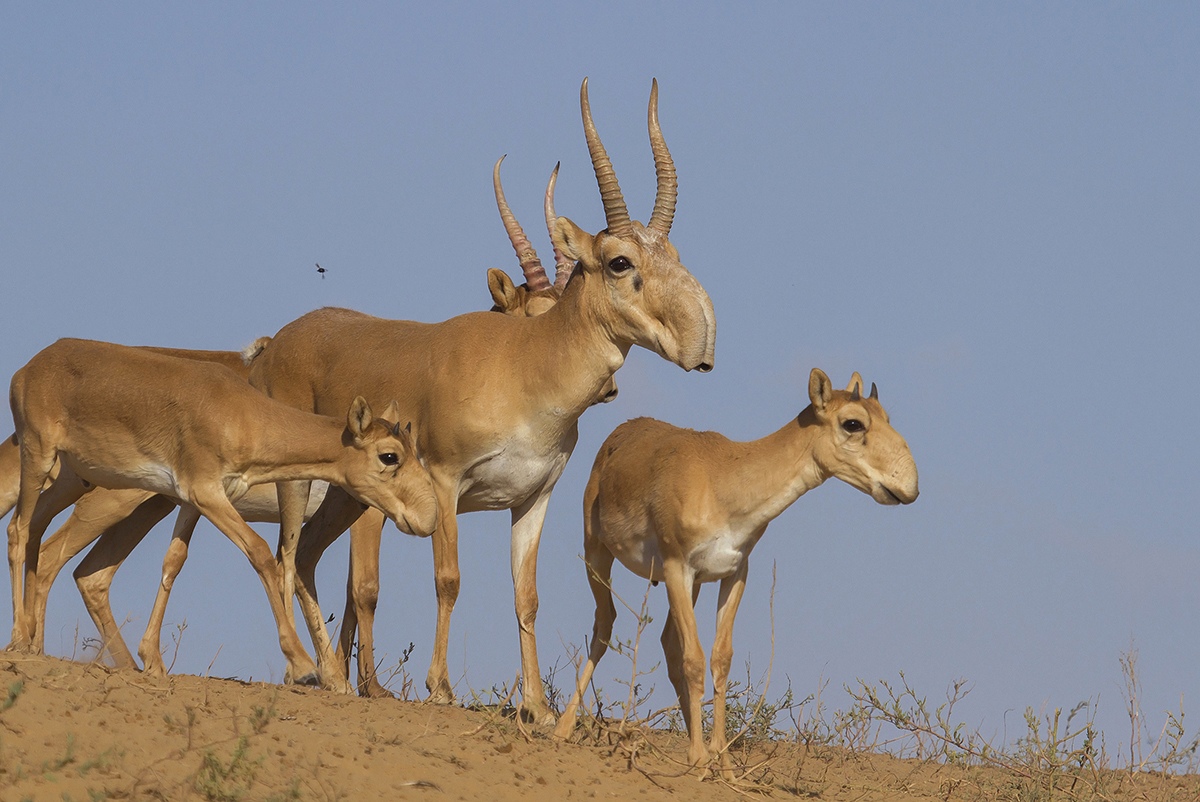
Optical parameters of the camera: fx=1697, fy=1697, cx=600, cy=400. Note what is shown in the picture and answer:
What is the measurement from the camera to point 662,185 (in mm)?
12398

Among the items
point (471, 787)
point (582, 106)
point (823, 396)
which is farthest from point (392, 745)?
point (582, 106)

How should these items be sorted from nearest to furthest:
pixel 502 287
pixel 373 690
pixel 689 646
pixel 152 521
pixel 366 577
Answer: pixel 689 646, pixel 373 690, pixel 366 577, pixel 152 521, pixel 502 287

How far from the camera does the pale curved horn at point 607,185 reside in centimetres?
1209

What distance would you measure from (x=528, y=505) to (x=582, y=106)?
3.01m

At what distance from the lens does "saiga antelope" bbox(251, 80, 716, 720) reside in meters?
11.8

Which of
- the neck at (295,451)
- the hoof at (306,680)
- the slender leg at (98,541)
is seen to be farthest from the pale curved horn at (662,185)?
the slender leg at (98,541)

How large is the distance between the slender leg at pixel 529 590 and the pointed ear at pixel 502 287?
3.63 meters

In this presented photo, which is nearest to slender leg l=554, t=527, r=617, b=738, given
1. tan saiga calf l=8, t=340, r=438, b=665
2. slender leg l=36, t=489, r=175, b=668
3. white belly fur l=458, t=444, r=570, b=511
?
white belly fur l=458, t=444, r=570, b=511

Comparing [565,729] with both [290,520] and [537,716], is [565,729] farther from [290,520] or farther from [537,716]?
[290,520]

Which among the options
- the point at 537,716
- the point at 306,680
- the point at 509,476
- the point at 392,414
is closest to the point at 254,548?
the point at 306,680

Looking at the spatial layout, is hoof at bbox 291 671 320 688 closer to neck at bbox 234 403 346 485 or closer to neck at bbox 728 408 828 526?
neck at bbox 234 403 346 485

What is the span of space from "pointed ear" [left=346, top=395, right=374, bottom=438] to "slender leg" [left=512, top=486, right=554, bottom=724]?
134 centimetres

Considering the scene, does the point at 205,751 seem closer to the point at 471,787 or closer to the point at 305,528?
the point at 471,787

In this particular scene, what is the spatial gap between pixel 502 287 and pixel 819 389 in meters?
4.86
